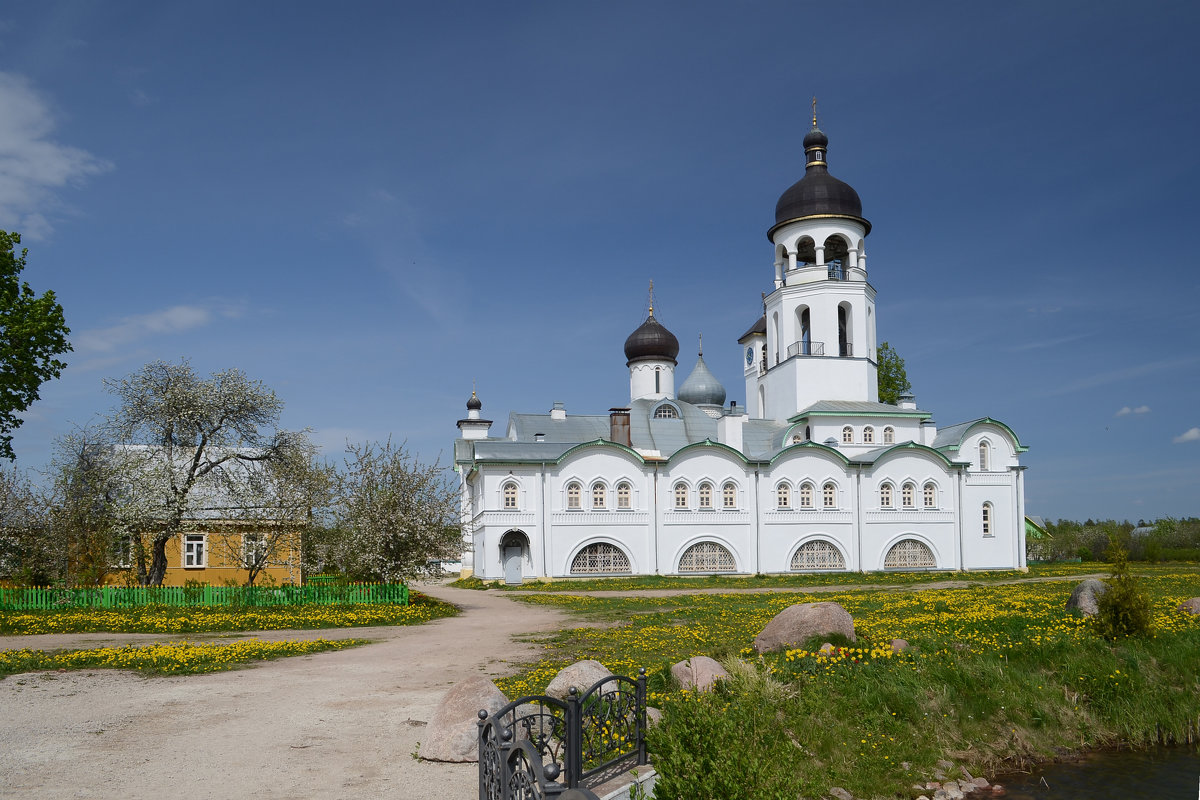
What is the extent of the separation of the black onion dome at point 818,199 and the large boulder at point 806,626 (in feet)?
119

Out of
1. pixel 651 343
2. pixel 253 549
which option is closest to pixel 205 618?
pixel 253 549

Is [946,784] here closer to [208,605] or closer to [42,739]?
[42,739]

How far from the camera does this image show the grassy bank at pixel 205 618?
18922 mm

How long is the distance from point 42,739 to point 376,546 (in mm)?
14883

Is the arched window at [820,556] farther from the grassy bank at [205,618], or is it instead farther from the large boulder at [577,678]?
the large boulder at [577,678]

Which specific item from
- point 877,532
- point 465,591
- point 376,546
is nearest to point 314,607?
point 376,546

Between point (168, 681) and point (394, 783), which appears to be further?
point (168, 681)

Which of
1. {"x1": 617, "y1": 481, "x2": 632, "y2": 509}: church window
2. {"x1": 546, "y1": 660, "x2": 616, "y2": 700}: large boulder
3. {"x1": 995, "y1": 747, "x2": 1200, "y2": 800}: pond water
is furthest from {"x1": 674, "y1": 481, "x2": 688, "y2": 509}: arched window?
{"x1": 546, "y1": 660, "x2": 616, "y2": 700}: large boulder

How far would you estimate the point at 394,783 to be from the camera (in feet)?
25.5

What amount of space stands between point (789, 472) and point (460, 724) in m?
34.3

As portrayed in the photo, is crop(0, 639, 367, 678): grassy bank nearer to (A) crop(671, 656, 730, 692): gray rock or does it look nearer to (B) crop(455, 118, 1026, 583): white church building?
(A) crop(671, 656, 730, 692): gray rock

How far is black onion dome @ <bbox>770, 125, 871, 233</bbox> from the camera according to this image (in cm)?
4606

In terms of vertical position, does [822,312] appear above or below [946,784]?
above

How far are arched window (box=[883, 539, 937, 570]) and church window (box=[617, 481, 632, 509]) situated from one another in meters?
12.4
